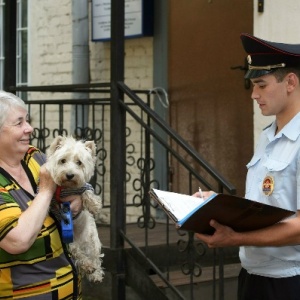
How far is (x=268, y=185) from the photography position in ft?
11.1

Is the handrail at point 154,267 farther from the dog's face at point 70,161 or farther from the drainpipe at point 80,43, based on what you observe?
the drainpipe at point 80,43

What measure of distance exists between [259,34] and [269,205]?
3697mm

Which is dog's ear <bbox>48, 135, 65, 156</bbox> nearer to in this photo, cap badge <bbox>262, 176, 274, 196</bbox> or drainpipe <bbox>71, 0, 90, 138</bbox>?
cap badge <bbox>262, 176, 274, 196</bbox>

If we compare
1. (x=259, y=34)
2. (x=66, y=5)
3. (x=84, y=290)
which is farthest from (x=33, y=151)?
(x=66, y=5)

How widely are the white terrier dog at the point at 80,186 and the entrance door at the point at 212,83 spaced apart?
285 centimetres

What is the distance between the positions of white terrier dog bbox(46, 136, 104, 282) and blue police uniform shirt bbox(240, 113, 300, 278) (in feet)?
2.69

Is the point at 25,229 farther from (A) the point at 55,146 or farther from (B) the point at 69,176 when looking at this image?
(A) the point at 55,146

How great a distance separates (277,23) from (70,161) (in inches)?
118

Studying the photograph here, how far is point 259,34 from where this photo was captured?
21.9ft

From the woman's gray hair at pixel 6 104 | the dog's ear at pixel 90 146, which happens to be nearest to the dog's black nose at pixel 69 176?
the dog's ear at pixel 90 146

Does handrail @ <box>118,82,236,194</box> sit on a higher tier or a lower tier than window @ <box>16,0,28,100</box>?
lower

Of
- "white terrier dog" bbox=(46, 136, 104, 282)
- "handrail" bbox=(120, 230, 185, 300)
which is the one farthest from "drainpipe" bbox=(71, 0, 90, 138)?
"white terrier dog" bbox=(46, 136, 104, 282)

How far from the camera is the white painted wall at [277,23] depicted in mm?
6371

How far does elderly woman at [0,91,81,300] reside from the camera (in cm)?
354
